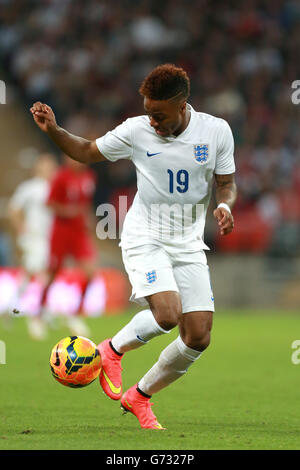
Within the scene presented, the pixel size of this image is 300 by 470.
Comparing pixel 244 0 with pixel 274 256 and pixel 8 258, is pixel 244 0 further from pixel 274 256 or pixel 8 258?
pixel 8 258

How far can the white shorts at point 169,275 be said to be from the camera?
5734 mm

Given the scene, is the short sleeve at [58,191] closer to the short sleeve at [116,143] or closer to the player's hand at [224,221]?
the short sleeve at [116,143]

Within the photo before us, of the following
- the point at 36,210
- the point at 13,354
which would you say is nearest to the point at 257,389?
the point at 13,354

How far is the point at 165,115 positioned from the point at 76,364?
1659 mm

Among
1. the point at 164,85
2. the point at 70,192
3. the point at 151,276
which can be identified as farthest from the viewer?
the point at 70,192

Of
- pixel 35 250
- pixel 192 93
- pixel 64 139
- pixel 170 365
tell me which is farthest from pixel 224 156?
pixel 192 93

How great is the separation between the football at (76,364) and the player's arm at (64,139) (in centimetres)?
122

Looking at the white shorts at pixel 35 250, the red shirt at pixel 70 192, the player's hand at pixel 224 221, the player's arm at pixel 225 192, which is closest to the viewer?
the player's hand at pixel 224 221

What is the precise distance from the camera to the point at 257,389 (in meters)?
7.93

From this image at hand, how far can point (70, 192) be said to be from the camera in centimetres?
1191

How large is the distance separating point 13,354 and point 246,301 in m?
7.93

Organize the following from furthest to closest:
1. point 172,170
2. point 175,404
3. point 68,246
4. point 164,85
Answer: point 68,246 < point 175,404 < point 172,170 < point 164,85

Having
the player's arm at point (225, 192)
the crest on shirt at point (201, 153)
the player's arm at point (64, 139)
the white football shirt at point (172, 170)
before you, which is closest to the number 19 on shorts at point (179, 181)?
the white football shirt at point (172, 170)

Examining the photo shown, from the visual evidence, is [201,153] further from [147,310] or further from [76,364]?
Result: [76,364]
